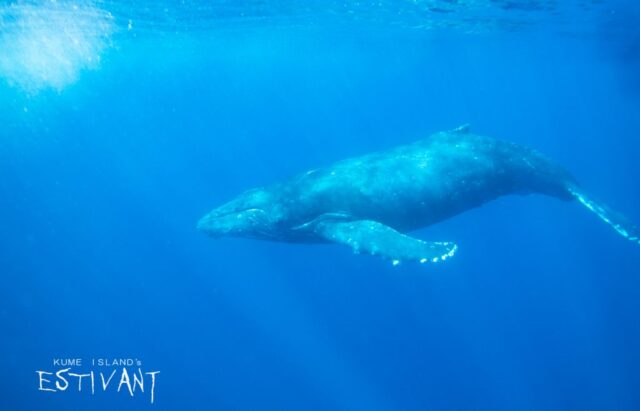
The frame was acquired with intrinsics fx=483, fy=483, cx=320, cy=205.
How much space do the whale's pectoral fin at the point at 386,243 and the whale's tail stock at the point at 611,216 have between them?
17.2 ft

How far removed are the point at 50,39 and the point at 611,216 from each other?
116 ft

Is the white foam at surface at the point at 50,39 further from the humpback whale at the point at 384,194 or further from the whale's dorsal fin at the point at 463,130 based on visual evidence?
the whale's dorsal fin at the point at 463,130

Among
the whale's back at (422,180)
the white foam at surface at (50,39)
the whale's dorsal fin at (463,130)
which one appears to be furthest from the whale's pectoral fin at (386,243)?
the white foam at surface at (50,39)

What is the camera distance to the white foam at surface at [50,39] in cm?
2527

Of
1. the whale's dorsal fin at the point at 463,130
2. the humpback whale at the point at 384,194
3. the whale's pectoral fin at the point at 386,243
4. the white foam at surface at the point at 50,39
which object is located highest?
the white foam at surface at the point at 50,39

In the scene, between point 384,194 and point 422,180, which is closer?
point 384,194

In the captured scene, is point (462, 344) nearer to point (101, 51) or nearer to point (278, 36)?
point (278, 36)

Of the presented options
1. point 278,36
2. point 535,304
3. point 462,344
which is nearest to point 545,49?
point 278,36

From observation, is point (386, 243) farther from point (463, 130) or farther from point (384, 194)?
point (463, 130)

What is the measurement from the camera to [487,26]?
32500 millimetres

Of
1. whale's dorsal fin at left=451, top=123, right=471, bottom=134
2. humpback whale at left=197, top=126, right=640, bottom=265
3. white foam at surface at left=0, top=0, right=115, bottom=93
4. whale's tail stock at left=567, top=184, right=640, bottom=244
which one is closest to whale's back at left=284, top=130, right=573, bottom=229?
humpback whale at left=197, top=126, right=640, bottom=265

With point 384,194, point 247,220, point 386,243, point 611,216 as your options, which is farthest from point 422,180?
point 611,216

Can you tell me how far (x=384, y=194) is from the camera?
1081cm

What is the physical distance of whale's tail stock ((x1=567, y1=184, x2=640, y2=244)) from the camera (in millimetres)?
11552
